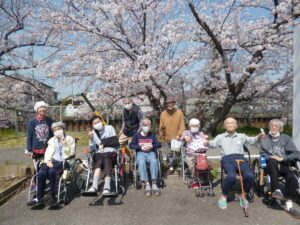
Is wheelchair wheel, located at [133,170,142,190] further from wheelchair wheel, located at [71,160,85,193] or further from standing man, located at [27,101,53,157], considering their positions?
standing man, located at [27,101,53,157]

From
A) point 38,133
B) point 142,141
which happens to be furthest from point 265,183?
point 38,133

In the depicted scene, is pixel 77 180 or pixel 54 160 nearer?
pixel 54 160

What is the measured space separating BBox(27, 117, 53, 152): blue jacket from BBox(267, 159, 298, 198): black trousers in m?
3.39

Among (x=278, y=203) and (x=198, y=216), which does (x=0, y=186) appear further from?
(x=278, y=203)

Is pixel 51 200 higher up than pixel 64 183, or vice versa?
pixel 64 183

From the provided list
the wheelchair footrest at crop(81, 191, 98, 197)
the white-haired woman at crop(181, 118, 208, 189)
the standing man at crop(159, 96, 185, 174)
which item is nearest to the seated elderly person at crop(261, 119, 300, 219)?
the white-haired woman at crop(181, 118, 208, 189)

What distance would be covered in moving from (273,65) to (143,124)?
6.25 metres

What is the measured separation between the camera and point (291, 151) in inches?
159

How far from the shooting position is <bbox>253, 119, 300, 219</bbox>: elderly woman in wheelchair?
3.81 m

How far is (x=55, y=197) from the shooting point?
13.7ft

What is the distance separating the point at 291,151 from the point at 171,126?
2.08 metres

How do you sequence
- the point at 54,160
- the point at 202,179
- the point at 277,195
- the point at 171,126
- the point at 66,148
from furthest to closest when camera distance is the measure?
1. the point at 171,126
2. the point at 202,179
3. the point at 66,148
4. the point at 54,160
5. the point at 277,195

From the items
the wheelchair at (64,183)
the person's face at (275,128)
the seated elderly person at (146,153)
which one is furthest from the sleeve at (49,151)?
the person's face at (275,128)

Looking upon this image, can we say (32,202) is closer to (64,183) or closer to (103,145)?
(64,183)
